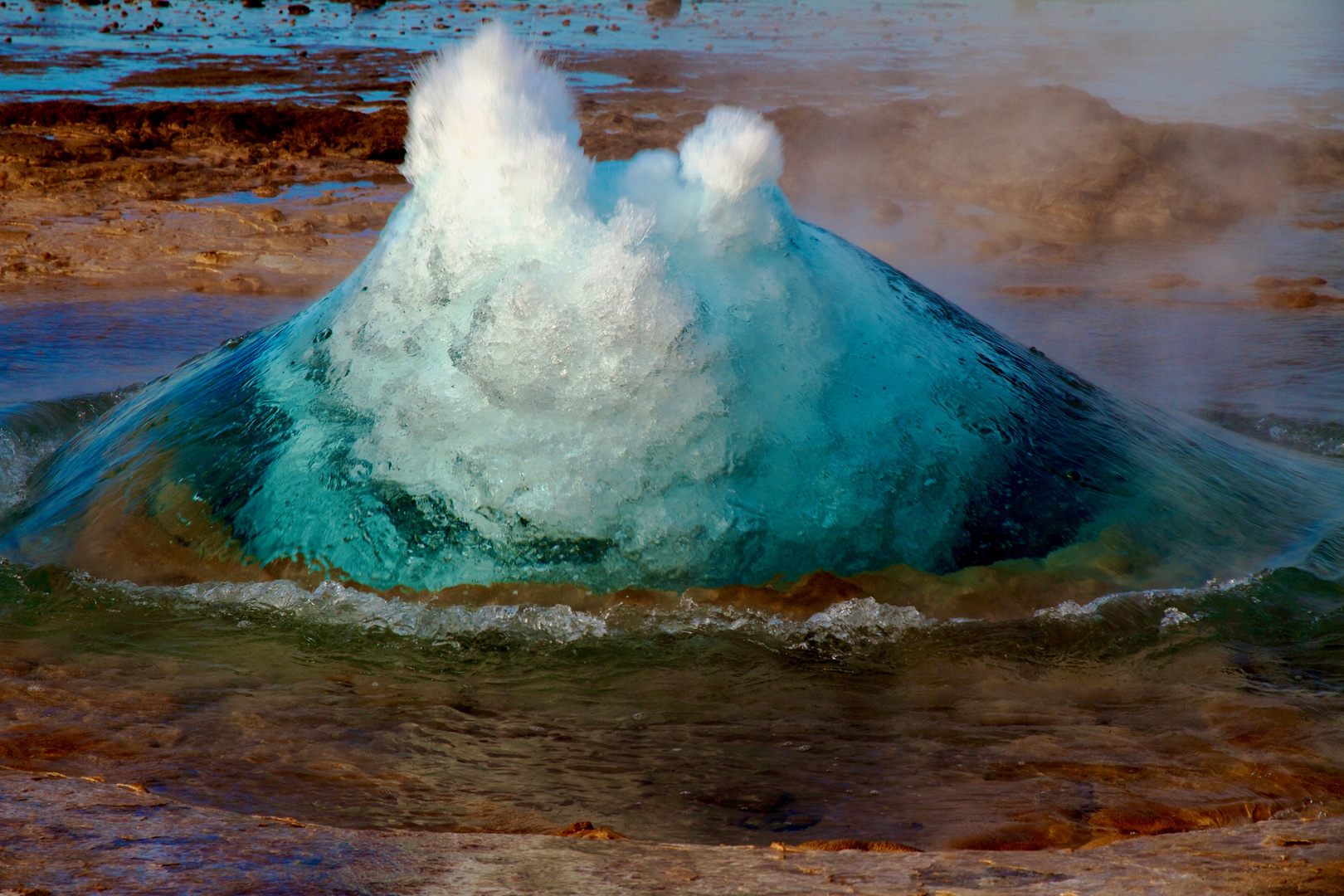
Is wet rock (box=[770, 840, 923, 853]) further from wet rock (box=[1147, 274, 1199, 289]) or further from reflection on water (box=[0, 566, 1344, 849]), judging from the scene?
wet rock (box=[1147, 274, 1199, 289])

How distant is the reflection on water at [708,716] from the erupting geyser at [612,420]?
6.1 inches

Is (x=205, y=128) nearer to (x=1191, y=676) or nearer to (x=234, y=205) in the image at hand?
(x=234, y=205)

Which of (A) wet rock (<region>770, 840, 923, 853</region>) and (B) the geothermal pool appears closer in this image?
(A) wet rock (<region>770, 840, 923, 853</region>)

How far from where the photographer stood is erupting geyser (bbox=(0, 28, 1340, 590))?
7.25 ft

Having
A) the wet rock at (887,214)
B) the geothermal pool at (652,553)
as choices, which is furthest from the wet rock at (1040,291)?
the geothermal pool at (652,553)

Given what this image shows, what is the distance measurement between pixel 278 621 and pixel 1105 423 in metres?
2.01

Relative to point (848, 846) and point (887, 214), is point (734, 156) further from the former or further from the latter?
point (887, 214)

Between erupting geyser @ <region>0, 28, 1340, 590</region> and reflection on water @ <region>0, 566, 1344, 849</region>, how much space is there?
0.15 metres

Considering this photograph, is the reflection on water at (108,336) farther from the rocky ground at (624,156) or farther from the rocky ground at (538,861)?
the rocky ground at (538,861)

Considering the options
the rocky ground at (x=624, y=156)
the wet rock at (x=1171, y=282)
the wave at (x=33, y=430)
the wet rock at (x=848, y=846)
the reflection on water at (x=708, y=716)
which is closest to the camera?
the wet rock at (x=848, y=846)

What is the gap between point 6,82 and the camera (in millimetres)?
12320

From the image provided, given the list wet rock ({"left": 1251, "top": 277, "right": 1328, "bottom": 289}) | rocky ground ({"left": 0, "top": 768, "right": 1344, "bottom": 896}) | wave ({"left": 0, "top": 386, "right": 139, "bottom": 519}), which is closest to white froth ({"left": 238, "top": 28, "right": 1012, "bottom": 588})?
rocky ground ({"left": 0, "top": 768, "right": 1344, "bottom": 896})

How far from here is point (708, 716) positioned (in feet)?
6.37

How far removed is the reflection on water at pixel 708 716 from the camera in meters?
1.62
